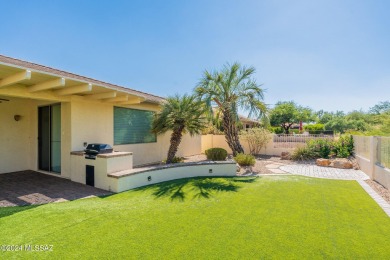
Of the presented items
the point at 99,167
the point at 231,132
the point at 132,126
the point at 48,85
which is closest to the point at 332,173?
the point at 231,132

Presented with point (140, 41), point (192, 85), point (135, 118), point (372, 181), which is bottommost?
point (372, 181)

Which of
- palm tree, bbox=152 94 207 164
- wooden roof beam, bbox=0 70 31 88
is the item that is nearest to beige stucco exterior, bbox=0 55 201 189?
wooden roof beam, bbox=0 70 31 88

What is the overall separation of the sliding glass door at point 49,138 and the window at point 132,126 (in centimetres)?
257

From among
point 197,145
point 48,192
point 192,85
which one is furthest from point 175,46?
point 48,192

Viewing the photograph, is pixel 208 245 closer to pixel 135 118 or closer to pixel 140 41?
pixel 135 118

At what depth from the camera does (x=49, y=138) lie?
32.5 ft

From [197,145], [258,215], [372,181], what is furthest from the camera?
[197,145]

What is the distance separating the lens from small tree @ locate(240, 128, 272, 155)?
59.5 ft

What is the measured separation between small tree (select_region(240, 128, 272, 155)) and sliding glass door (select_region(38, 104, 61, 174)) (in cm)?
1406

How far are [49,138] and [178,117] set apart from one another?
6.28 m

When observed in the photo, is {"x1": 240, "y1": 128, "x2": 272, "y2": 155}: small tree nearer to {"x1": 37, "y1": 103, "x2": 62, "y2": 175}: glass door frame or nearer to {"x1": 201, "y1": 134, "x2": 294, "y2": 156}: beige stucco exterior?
{"x1": 201, "y1": 134, "x2": 294, "y2": 156}: beige stucco exterior

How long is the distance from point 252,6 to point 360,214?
11151mm

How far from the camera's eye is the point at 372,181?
9.34 metres

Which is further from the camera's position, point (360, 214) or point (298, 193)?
point (298, 193)
